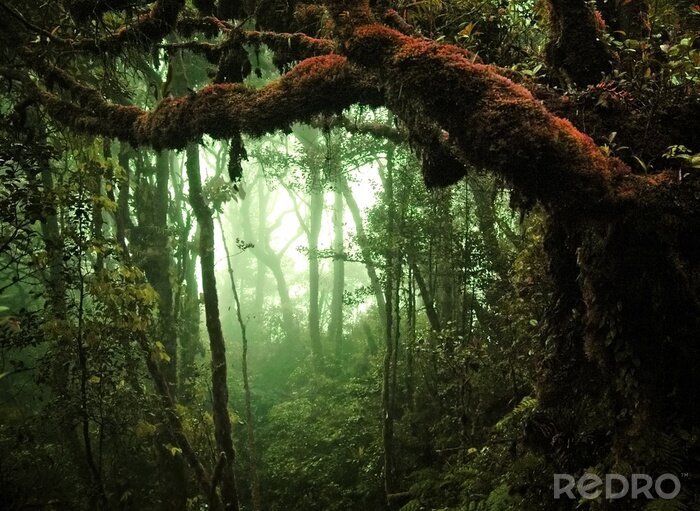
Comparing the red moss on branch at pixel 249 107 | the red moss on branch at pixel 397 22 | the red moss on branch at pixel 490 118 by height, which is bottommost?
the red moss on branch at pixel 490 118

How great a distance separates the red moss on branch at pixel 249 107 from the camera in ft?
13.6

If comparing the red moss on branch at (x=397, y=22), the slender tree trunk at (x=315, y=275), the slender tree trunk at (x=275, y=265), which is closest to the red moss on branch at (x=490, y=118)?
the red moss on branch at (x=397, y=22)

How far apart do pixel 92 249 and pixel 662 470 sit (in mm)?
6695

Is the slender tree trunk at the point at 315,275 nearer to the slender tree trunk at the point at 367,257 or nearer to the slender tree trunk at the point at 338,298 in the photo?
the slender tree trunk at the point at 338,298

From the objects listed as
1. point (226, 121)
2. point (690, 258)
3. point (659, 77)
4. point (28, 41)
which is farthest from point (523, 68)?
point (28, 41)

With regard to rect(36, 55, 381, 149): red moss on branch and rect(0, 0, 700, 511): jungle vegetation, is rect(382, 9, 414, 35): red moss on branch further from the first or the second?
rect(36, 55, 381, 149): red moss on branch

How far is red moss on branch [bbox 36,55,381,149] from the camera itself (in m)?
4.14

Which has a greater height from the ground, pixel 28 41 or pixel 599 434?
pixel 28 41

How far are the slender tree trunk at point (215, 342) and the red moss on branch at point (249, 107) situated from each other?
104 inches

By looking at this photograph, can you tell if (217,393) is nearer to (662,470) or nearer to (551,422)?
(551,422)

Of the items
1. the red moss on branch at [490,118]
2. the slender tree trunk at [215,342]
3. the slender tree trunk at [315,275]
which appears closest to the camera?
the red moss on branch at [490,118]

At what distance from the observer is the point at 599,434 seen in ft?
13.2

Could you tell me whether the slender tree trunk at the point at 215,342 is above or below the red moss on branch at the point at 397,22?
below

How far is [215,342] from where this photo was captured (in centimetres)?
777
